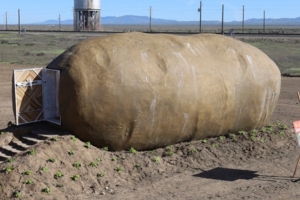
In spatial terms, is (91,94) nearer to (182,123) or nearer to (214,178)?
(182,123)

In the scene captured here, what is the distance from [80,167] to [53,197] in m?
1.10

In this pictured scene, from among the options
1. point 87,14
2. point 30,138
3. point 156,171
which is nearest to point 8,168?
point 30,138

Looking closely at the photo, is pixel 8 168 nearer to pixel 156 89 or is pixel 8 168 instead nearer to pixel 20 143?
pixel 20 143

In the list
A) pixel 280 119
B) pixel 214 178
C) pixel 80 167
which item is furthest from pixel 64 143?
pixel 280 119

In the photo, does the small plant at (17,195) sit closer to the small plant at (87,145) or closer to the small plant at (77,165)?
the small plant at (77,165)

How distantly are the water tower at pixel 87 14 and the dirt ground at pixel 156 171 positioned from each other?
65629 mm

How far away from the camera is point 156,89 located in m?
11.7

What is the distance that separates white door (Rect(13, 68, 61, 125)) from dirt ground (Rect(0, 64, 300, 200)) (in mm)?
270

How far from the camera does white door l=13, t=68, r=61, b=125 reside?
11.7 m

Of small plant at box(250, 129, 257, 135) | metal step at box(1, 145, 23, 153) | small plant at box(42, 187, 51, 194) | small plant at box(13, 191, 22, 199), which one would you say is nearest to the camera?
small plant at box(13, 191, 22, 199)

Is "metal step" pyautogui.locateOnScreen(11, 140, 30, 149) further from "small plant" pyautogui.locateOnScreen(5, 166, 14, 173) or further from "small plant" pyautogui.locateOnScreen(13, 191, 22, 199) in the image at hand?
"small plant" pyautogui.locateOnScreen(13, 191, 22, 199)

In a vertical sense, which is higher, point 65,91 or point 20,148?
point 65,91

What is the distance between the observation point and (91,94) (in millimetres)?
11109

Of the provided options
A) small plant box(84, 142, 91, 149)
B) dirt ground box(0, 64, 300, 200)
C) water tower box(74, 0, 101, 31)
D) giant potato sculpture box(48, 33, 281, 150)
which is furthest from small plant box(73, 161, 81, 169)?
water tower box(74, 0, 101, 31)
